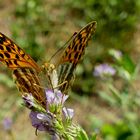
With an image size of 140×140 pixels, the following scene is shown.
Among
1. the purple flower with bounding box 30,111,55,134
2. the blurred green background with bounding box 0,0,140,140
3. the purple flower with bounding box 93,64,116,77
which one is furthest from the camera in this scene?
the blurred green background with bounding box 0,0,140,140

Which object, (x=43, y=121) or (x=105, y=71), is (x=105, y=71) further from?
(x=43, y=121)

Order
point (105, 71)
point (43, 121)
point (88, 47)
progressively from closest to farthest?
point (43, 121), point (105, 71), point (88, 47)

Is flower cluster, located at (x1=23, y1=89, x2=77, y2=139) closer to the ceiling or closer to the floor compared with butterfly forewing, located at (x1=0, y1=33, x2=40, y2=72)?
closer to the floor

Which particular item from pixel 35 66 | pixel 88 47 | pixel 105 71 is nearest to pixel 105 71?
pixel 105 71

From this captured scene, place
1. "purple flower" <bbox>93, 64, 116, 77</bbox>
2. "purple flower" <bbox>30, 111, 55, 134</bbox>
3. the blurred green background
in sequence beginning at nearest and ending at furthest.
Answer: "purple flower" <bbox>30, 111, 55, 134</bbox>, "purple flower" <bbox>93, 64, 116, 77</bbox>, the blurred green background

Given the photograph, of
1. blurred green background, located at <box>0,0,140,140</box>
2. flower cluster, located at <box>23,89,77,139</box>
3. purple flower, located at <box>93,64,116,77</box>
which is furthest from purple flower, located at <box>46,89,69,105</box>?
blurred green background, located at <box>0,0,140,140</box>

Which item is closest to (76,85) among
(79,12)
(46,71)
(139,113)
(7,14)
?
(139,113)

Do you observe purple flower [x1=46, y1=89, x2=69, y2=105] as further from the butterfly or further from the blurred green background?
the blurred green background
